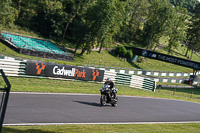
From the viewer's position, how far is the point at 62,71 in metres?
24.3

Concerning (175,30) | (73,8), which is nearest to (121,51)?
(73,8)

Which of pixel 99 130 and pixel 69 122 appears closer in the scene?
pixel 99 130

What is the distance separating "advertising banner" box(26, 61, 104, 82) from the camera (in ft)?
72.5

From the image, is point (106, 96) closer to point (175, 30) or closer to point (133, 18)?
point (175, 30)

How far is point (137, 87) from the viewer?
101 feet

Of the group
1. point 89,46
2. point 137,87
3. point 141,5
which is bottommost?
point 137,87

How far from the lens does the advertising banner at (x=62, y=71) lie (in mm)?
22103

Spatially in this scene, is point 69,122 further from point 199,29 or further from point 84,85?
point 199,29

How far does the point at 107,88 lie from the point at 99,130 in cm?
634

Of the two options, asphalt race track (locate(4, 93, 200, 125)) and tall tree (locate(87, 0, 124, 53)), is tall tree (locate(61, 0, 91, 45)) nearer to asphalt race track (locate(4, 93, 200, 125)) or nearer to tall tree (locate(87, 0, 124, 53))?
tall tree (locate(87, 0, 124, 53))

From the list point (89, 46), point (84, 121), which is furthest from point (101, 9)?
point (84, 121)

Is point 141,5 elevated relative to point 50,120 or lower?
elevated

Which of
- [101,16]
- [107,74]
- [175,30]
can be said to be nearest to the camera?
[107,74]

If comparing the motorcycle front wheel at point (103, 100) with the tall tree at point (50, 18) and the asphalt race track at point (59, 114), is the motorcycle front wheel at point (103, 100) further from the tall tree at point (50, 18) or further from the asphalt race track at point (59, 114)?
the tall tree at point (50, 18)
